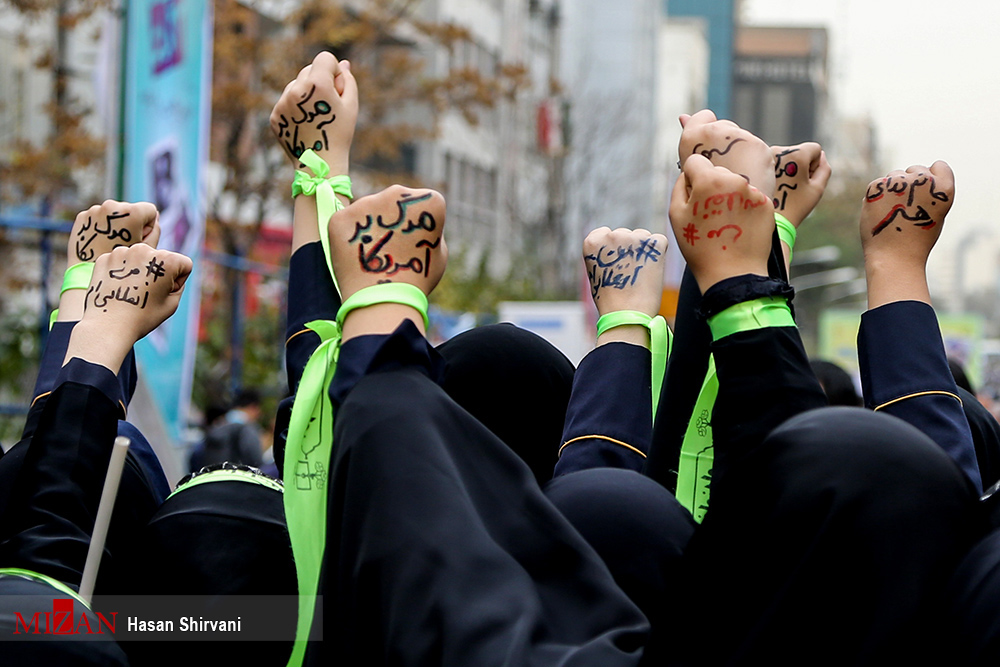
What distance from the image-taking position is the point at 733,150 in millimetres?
1607

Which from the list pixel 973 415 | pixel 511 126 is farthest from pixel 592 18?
pixel 973 415

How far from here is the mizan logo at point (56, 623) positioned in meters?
1.41

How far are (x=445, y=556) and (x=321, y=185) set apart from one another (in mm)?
862

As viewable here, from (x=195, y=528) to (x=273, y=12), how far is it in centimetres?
1325

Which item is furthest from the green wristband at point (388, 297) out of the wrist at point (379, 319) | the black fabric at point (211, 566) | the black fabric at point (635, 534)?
the black fabric at point (211, 566)

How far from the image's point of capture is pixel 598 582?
130cm

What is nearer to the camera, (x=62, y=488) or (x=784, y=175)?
(x=62, y=488)

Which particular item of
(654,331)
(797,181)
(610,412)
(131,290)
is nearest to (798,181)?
(797,181)

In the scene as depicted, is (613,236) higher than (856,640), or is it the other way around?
(613,236)

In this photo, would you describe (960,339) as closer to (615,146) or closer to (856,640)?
(615,146)

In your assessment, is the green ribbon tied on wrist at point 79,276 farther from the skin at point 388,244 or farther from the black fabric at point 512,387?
the skin at point 388,244

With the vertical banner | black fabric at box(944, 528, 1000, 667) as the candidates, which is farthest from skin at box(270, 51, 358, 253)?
the vertical banner

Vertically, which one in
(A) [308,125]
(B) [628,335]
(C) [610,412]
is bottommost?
(C) [610,412]

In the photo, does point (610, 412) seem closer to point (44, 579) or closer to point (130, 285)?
point (130, 285)
